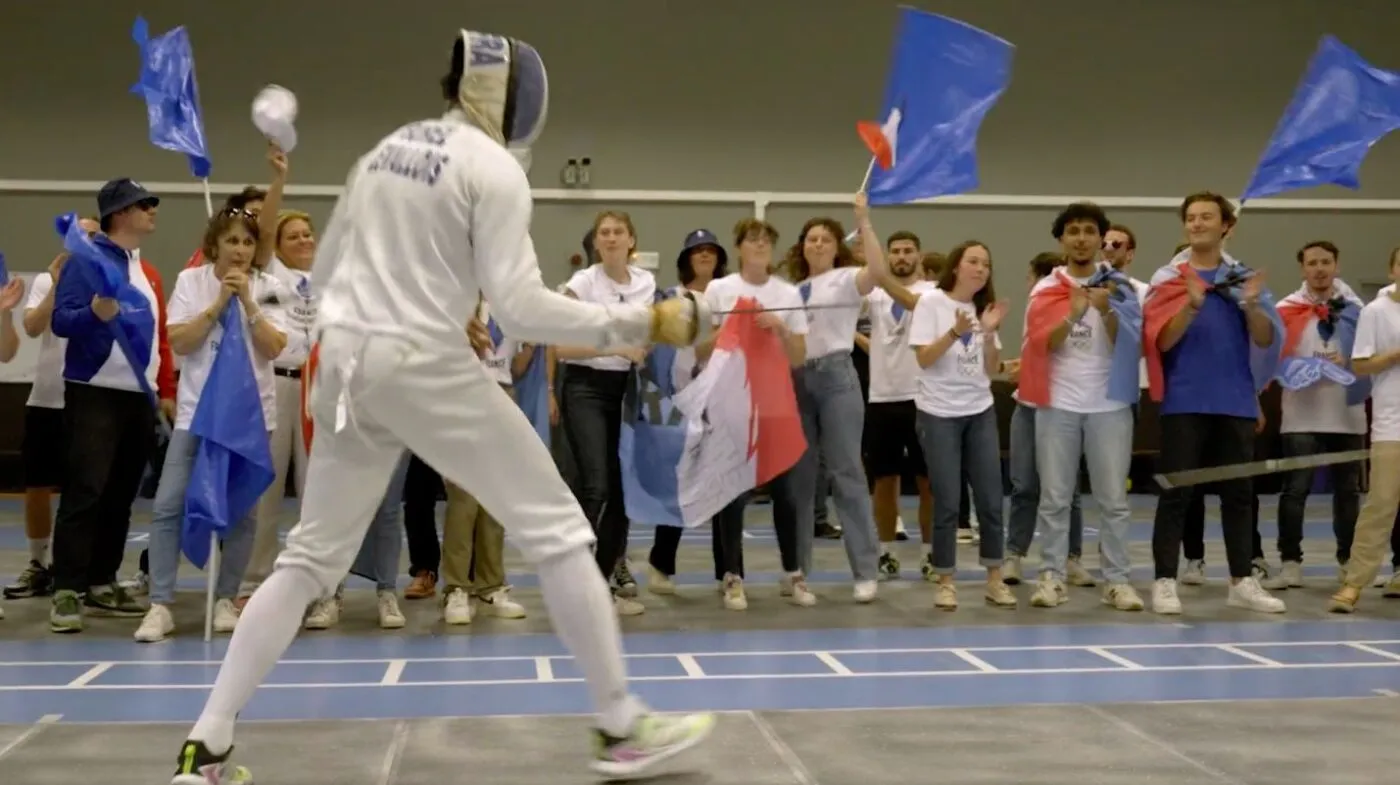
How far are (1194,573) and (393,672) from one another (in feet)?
14.8

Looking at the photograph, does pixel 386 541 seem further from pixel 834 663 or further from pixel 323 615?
pixel 834 663

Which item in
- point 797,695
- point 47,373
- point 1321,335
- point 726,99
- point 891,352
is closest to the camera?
point 797,695

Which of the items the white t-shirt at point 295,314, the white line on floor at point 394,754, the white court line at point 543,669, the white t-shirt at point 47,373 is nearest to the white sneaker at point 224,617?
the white t-shirt at point 295,314

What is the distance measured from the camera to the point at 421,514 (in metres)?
7.15

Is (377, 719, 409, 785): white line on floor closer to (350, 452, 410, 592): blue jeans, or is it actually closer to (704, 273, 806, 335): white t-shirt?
(350, 452, 410, 592): blue jeans

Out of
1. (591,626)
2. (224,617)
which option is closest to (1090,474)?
(591,626)

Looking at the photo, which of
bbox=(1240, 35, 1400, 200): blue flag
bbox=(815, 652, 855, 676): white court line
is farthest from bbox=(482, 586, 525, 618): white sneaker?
bbox=(1240, 35, 1400, 200): blue flag

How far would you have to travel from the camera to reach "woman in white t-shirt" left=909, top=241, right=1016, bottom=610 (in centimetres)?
689

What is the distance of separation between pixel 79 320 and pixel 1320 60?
574 centimetres

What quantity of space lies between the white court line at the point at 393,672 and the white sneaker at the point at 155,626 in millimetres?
1126

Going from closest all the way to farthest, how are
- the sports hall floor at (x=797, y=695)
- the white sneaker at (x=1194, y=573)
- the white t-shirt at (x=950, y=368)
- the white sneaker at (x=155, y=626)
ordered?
the sports hall floor at (x=797, y=695) < the white sneaker at (x=155, y=626) < the white t-shirt at (x=950, y=368) < the white sneaker at (x=1194, y=573)

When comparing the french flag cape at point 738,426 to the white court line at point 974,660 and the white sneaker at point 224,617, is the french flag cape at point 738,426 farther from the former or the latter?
the white sneaker at point 224,617

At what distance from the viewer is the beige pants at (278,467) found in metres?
6.34

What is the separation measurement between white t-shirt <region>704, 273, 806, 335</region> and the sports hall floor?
1413 millimetres
